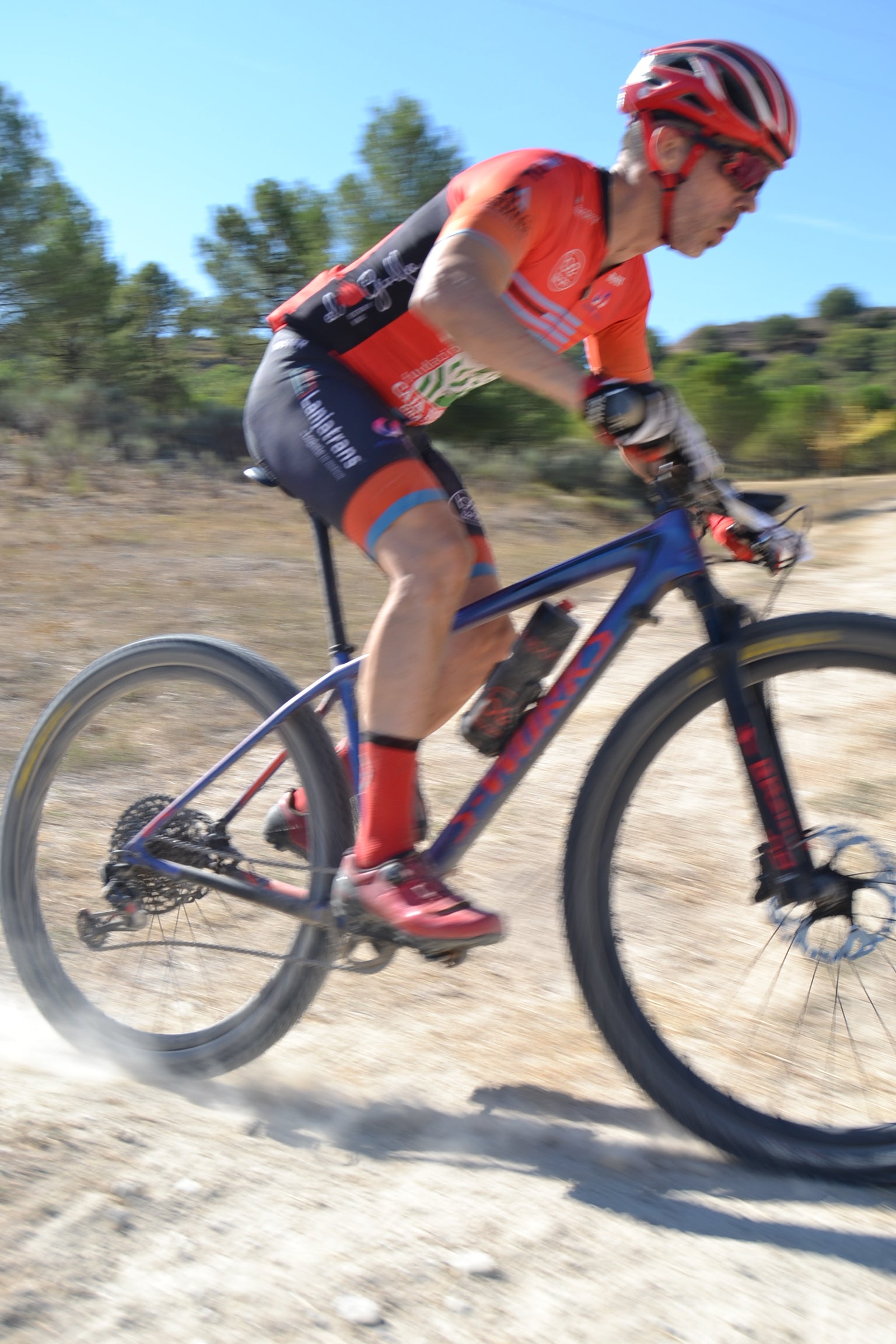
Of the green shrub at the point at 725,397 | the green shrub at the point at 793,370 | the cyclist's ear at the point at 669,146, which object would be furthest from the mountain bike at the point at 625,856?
the green shrub at the point at 793,370

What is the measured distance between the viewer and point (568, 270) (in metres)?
2.30

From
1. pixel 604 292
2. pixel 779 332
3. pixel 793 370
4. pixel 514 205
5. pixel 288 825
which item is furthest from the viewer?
pixel 779 332

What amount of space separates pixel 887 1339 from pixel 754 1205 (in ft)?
1.27

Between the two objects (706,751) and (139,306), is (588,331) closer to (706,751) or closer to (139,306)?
(706,751)

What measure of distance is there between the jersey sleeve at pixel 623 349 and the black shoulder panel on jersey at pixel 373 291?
18.9 inches

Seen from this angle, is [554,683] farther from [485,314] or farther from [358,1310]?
[358,1310]

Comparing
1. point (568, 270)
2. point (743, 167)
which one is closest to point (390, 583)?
point (568, 270)

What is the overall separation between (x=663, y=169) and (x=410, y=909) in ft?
5.37

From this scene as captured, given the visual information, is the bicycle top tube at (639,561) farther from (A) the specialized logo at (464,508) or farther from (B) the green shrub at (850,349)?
(B) the green shrub at (850,349)

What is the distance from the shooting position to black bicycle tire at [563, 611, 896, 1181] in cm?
215

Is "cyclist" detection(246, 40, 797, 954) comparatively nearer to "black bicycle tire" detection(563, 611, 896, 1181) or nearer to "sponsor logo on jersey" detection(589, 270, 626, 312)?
"sponsor logo on jersey" detection(589, 270, 626, 312)

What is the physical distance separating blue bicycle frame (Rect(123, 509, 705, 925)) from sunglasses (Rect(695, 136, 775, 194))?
2.30 ft

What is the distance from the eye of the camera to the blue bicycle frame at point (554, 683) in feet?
7.52

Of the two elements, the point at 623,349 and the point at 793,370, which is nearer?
the point at 623,349
